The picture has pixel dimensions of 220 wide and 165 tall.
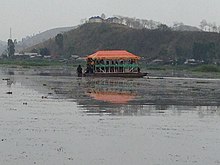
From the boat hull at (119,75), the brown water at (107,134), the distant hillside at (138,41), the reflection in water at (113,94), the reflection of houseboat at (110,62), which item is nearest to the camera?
the brown water at (107,134)

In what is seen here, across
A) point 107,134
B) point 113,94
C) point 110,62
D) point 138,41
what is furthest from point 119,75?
point 138,41

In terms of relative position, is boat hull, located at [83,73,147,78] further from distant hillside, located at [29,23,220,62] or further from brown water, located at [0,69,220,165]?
distant hillside, located at [29,23,220,62]

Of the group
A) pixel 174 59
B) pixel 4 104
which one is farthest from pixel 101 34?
pixel 4 104

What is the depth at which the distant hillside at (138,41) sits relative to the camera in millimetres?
153337

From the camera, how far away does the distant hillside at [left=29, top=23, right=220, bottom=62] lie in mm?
153337

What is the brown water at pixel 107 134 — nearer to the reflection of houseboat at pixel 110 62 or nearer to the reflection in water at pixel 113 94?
the reflection in water at pixel 113 94

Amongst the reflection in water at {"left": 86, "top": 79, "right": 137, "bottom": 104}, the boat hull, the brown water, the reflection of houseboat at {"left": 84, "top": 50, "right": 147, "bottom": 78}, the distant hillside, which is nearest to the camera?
the brown water

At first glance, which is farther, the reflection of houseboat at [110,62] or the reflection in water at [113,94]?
the reflection of houseboat at [110,62]

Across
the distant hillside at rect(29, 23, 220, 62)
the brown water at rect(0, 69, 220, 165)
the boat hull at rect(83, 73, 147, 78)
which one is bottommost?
the brown water at rect(0, 69, 220, 165)

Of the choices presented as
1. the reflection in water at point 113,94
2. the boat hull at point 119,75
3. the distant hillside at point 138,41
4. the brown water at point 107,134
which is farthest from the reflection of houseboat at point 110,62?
the distant hillside at point 138,41

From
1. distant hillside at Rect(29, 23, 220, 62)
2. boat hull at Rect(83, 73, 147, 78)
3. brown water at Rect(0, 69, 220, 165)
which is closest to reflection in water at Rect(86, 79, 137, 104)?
brown water at Rect(0, 69, 220, 165)

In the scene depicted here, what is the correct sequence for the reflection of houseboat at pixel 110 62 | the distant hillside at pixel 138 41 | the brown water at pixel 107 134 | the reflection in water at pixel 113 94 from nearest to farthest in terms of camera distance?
1. the brown water at pixel 107 134
2. the reflection in water at pixel 113 94
3. the reflection of houseboat at pixel 110 62
4. the distant hillside at pixel 138 41

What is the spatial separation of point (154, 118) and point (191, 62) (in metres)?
108

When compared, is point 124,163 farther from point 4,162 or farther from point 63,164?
point 4,162
